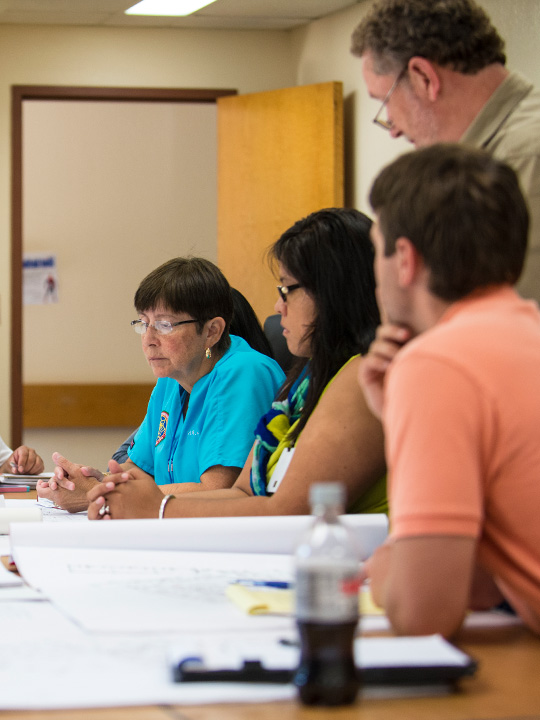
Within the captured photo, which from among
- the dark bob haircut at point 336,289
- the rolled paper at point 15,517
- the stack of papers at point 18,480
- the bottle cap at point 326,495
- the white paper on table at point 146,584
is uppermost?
the dark bob haircut at point 336,289

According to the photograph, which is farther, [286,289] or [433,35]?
[286,289]

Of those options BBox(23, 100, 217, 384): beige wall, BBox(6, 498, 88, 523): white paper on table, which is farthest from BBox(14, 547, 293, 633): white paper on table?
BBox(23, 100, 217, 384): beige wall

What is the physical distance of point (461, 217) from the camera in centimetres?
97

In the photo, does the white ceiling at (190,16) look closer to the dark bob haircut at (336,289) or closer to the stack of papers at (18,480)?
the stack of papers at (18,480)

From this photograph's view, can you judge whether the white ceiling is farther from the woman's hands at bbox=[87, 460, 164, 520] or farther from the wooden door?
the woman's hands at bbox=[87, 460, 164, 520]

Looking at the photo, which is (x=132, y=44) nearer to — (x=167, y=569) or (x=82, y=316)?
(x=82, y=316)

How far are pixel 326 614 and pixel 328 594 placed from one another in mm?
17

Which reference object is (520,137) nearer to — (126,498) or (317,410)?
(317,410)

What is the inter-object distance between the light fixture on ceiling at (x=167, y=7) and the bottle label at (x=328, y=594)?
4.42 meters

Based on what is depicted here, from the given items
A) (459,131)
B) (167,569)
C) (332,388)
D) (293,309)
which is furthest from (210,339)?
(167,569)

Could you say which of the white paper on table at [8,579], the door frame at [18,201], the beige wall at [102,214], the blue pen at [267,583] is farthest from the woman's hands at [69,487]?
the beige wall at [102,214]

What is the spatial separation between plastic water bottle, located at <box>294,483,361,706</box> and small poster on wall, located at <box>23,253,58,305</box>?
5532 millimetres

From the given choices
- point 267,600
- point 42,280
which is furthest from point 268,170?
point 267,600

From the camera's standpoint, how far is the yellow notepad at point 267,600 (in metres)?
1.07
